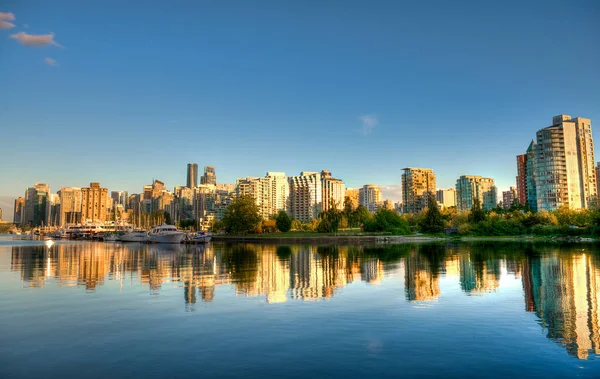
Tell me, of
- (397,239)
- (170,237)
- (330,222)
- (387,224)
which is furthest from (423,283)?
(330,222)

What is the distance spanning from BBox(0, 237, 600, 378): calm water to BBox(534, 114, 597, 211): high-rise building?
476 ft

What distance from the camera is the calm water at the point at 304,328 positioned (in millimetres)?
13195

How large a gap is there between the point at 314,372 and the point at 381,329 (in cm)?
595

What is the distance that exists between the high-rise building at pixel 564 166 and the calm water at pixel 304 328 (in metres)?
145

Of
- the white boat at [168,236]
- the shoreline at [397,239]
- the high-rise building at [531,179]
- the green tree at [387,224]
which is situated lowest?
the shoreline at [397,239]

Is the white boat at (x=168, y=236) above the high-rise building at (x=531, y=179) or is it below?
below

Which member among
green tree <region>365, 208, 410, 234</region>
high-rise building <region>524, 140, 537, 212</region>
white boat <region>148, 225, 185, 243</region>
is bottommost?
white boat <region>148, 225, 185, 243</region>

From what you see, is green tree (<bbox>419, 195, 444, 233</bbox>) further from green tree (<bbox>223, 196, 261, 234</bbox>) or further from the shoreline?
green tree (<bbox>223, 196, 261, 234</bbox>)

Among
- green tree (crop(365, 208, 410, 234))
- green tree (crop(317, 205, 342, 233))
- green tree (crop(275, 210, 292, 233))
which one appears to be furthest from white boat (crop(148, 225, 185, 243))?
green tree (crop(365, 208, 410, 234))

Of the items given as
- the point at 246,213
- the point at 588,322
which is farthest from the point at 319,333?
the point at 246,213

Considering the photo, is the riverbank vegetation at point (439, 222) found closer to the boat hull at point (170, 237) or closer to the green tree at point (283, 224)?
the green tree at point (283, 224)

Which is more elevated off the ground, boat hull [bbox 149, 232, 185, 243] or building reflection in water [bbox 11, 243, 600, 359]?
boat hull [bbox 149, 232, 185, 243]

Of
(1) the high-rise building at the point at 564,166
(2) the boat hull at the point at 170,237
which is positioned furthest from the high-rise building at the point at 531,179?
(2) the boat hull at the point at 170,237

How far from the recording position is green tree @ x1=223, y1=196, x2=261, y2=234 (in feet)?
539
